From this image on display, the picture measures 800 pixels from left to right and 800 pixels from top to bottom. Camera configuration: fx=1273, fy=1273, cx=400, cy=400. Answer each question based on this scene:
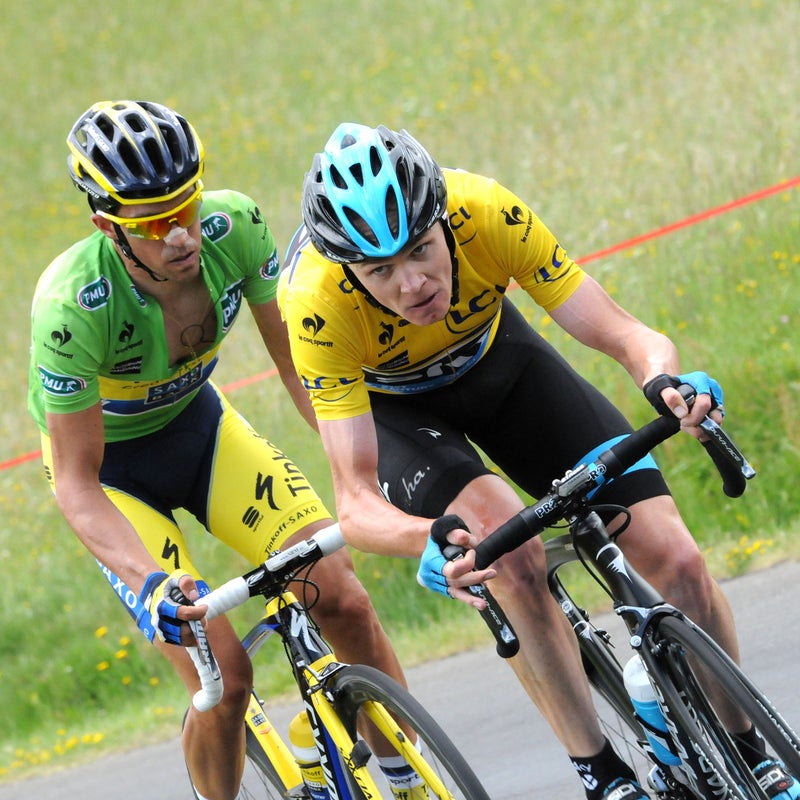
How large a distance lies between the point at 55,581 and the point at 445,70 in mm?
11281

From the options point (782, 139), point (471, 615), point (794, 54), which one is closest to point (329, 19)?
point (794, 54)

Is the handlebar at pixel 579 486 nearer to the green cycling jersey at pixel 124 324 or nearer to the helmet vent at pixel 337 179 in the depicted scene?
the helmet vent at pixel 337 179

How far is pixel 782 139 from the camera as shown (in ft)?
31.8

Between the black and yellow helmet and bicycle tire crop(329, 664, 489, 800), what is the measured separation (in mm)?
1647

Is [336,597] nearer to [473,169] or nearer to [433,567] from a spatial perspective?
[433,567]

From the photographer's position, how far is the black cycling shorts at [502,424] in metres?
4.13

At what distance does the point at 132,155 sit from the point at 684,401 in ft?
6.66

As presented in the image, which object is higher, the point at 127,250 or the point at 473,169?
the point at 127,250

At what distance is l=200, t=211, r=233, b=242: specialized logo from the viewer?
443 cm

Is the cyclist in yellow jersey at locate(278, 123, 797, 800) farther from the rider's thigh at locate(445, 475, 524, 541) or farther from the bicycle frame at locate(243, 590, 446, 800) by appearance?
the bicycle frame at locate(243, 590, 446, 800)

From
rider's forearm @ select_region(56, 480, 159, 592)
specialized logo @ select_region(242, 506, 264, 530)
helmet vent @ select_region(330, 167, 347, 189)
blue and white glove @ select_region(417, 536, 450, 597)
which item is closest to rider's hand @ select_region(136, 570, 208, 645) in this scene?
rider's forearm @ select_region(56, 480, 159, 592)

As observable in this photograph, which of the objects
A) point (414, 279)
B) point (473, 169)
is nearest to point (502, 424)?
point (414, 279)

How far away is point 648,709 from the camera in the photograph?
361 cm

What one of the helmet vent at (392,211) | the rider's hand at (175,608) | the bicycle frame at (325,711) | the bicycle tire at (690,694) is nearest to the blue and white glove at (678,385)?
the bicycle tire at (690,694)
